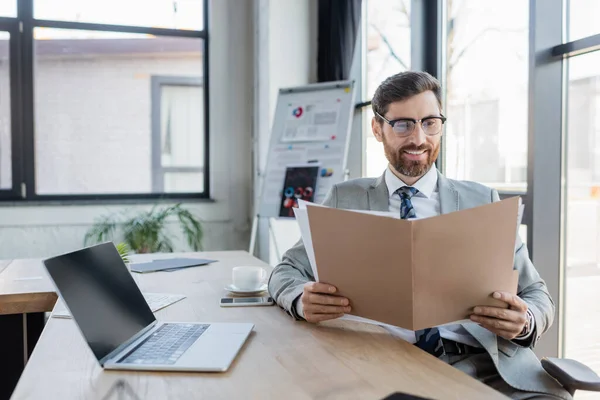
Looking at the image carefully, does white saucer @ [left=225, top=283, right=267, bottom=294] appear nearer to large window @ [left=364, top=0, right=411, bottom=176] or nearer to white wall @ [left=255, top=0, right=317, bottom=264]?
large window @ [left=364, top=0, right=411, bottom=176]

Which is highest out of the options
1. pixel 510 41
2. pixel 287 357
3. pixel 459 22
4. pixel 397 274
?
pixel 459 22

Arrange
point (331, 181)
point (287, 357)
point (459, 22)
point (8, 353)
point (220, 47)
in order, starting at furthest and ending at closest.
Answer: point (220, 47) < point (331, 181) < point (459, 22) < point (8, 353) < point (287, 357)

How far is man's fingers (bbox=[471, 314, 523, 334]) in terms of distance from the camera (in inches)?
45.3

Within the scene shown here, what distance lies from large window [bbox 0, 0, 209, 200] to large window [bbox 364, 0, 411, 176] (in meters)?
1.51

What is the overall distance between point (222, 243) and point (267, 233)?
0.55m

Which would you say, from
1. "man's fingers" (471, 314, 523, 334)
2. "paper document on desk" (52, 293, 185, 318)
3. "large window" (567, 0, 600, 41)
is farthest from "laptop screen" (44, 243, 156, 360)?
"large window" (567, 0, 600, 41)

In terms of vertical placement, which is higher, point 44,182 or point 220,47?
point 220,47

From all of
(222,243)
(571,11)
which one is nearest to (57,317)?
(571,11)

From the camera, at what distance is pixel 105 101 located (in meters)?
4.57

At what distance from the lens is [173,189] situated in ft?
15.6

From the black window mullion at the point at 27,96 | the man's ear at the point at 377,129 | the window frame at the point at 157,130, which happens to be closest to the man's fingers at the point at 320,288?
the man's ear at the point at 377,129

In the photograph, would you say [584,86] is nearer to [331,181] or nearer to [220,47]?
[331,181]

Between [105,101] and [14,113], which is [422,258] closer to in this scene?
[105,101]

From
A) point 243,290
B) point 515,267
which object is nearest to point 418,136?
point 515,267
